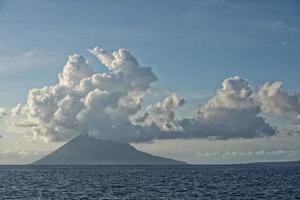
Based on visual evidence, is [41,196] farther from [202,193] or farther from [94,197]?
[202,193]

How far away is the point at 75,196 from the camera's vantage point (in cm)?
11344

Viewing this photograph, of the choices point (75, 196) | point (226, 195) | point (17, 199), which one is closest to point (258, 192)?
point (226, 195)

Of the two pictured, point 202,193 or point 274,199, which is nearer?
point 274,199

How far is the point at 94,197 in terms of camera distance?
111500 mm

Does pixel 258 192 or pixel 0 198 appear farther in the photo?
pixel 258 192

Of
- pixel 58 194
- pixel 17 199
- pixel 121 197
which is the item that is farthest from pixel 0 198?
pixel 121 197

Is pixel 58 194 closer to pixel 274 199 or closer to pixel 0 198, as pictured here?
pixel 0 198

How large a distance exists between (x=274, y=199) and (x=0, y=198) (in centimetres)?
5445

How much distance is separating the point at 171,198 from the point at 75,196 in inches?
780

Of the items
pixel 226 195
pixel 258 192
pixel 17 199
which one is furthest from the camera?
pixel 258 192

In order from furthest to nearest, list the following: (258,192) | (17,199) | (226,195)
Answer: (258,192) < (226,195) < (17,199)

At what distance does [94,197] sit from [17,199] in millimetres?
15130

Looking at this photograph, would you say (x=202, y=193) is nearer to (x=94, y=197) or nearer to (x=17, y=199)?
(x=94, y=197)

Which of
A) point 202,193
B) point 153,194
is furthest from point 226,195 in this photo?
point 153,194
